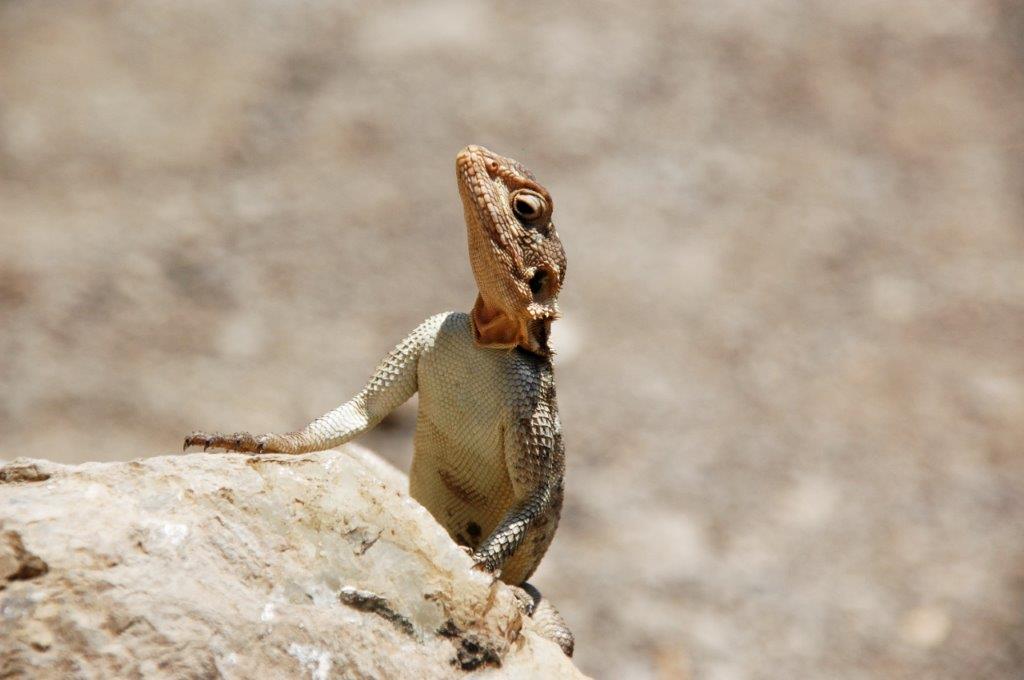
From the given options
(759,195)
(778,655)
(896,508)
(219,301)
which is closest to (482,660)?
(778,655)

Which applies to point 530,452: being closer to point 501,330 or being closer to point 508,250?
point 501,330

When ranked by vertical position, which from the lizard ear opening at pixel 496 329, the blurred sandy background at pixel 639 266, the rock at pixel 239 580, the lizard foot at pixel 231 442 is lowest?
the rock at pixel 239 580

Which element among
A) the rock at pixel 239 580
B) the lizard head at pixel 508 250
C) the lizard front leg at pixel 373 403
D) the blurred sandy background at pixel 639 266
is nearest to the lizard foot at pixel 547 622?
the rock at pixel 239 580

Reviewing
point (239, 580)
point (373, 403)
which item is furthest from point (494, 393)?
point (239, 580)

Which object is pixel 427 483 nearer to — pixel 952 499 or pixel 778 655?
pixel 778 655

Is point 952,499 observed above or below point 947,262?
below

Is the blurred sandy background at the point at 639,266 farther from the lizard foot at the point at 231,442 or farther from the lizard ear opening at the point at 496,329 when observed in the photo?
the lizard foot at the point at 231,442
